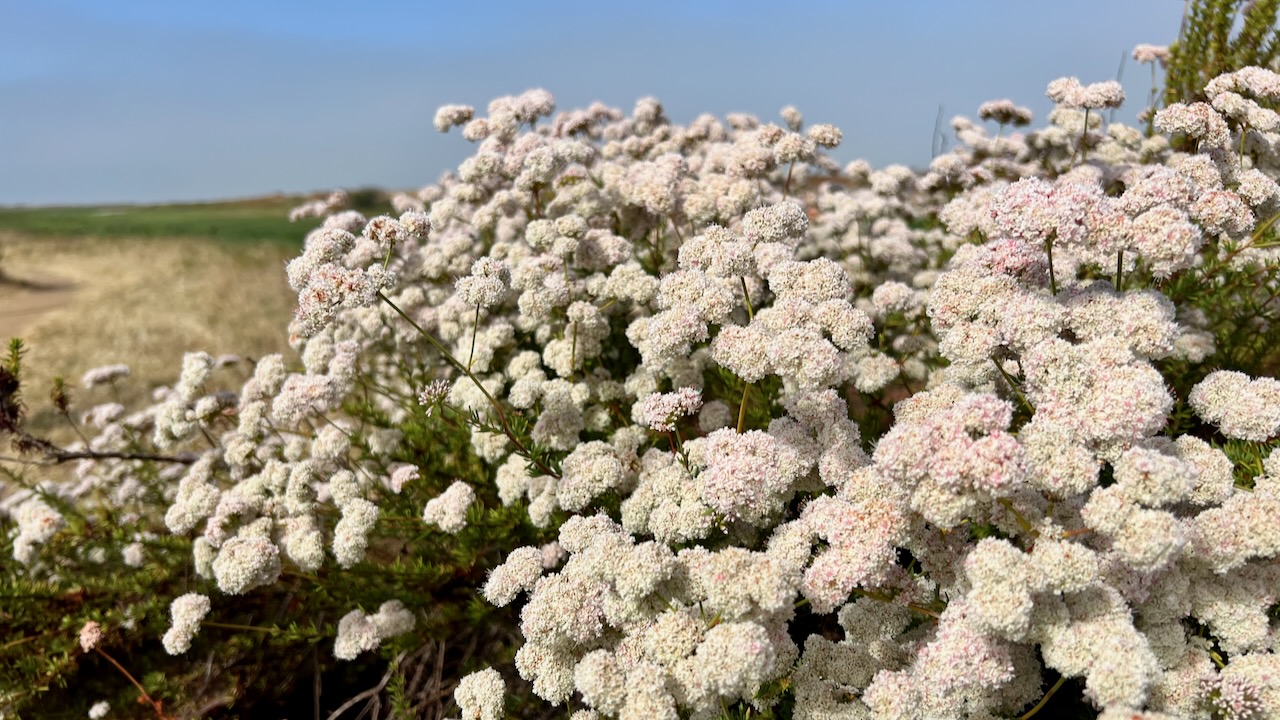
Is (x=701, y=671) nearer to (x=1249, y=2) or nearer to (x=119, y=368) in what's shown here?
(x=119, y=368)

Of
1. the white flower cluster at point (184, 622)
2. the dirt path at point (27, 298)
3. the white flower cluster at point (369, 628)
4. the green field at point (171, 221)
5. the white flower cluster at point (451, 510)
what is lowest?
the white flower cluster at point (369, 628)

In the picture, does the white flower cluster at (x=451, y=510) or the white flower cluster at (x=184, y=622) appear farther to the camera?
the white flower cluster at (x=184, y=622)

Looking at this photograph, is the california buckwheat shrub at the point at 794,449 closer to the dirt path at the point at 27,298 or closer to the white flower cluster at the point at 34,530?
the white flower cluster at the point at 34,530

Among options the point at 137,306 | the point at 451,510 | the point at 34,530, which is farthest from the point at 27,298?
the point at 451,510

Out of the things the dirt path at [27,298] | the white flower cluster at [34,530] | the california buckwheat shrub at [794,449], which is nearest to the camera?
the california buckwheat shrub at [794,449]

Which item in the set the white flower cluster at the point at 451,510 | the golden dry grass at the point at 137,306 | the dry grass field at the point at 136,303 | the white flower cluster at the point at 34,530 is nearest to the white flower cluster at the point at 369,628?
the white flower cluster at the point at 451,510

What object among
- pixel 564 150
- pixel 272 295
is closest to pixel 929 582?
pixel 564 150
